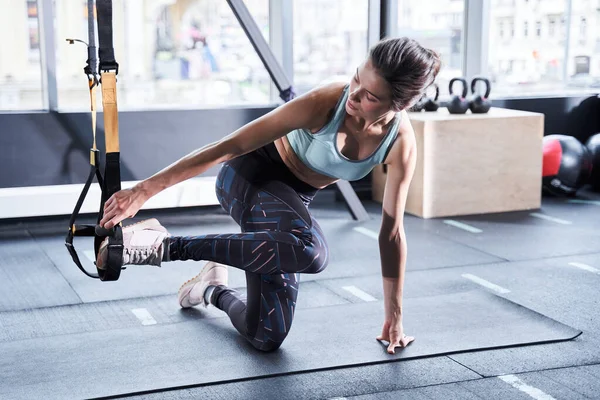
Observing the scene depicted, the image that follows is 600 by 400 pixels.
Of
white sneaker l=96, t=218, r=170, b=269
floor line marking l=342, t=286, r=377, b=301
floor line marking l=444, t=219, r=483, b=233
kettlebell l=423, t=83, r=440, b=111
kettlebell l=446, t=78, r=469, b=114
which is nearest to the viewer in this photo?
white sneaker l=96, t=218, r=170, b=269

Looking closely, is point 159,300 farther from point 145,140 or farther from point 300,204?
point 145,140

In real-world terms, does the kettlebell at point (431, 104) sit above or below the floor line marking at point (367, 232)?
above

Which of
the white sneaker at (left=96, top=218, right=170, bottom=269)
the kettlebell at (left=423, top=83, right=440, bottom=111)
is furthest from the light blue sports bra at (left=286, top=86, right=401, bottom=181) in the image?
the kettlebell at (left=423, top=83, right=440, bottom=111)

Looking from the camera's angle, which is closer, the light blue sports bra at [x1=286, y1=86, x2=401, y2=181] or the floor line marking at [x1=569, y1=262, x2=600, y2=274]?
the light blue sports bra at [x1=286, y1=86, x2=401, y2=181]

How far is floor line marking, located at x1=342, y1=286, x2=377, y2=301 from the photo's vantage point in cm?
332

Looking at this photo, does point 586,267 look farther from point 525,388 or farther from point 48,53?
point 48,53

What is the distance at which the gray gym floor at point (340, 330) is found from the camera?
7.73 ft

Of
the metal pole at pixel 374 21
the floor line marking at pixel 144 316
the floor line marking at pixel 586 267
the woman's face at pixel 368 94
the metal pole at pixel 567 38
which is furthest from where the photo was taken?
the metal pole at pixel 567 38

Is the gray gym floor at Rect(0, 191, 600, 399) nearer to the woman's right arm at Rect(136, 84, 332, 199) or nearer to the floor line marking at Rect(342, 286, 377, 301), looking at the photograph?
the floor line marking at Rect(342, 286, 377, 301)

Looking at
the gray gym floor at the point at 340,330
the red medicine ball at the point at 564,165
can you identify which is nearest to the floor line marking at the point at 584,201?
the red medicine ball at the point at 564,165

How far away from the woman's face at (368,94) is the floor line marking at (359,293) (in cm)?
128

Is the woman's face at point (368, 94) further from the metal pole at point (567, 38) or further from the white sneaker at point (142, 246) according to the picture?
the metal pole at point (567, 38)

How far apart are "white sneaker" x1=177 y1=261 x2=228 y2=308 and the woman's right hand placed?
1.02 m

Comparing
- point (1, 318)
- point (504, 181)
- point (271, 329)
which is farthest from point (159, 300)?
point (504, 181)
